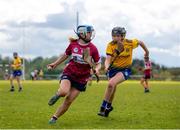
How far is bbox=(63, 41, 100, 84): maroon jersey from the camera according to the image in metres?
13.1

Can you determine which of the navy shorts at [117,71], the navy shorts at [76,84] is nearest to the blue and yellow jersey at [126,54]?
the navy shorts at [117,71]

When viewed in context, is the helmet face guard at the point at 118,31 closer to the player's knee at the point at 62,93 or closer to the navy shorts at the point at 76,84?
the navy shorts at the point at 76,84

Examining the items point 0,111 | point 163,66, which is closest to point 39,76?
point 163,66

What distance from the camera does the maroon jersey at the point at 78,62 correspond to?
43.0ft

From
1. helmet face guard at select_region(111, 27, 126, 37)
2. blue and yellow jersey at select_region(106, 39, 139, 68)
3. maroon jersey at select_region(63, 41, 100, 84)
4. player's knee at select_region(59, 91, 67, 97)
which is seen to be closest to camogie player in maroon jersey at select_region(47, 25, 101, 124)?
maroon jersey at select_region(63, 41, 100, 84)

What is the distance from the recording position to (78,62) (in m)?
13.1

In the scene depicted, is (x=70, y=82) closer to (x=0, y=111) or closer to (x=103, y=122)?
(x=103, y=122)

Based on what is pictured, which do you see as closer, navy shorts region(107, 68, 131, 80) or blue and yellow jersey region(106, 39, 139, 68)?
blue and yellow jersey region(106, 39, 139, 68)

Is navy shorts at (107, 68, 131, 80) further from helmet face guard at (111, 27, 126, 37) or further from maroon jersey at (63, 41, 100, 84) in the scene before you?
maroon jersey at (63, 41, 100, 84)

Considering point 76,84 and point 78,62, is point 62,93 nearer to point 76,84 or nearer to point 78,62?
point 76,84

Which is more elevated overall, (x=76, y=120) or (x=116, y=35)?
(x=116, y=35)

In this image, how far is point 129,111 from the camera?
55.8 ft

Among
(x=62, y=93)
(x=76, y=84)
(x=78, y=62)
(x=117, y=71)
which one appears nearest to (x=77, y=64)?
(x=78, y=62)

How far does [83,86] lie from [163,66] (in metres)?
95.6
